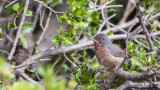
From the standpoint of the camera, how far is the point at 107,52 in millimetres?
5051

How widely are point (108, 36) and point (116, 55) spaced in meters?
0.48

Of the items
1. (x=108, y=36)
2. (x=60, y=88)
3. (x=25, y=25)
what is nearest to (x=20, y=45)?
(x=25, y=25)

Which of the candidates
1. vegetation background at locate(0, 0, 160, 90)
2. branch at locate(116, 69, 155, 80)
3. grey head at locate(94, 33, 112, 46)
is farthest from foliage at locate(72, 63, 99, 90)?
grey head at locate(94, 33, 112, 46)

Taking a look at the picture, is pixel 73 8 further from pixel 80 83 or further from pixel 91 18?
pixel 80 83

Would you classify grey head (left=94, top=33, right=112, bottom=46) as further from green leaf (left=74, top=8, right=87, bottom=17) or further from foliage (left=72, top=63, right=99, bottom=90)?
foliage (left=72, top=63, right=99, bottom=90)

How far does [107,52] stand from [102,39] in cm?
28

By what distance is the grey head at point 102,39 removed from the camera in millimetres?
5016

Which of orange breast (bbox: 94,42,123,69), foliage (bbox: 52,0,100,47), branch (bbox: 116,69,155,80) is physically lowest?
orange breast (bbox: 94,42,123,69)

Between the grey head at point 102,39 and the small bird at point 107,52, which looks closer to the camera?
the small bird at point 107,52

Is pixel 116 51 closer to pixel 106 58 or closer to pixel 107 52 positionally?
pixel 107 52

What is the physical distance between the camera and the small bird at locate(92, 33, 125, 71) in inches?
191

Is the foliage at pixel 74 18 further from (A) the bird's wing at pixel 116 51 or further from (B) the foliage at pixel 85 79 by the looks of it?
(A) the bird's wing at pixel 116 51

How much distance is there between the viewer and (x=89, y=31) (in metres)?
5.21

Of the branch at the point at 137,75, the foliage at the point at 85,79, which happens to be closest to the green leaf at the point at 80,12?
the foliage at the point at 85,79
